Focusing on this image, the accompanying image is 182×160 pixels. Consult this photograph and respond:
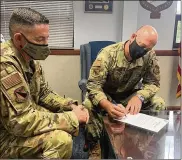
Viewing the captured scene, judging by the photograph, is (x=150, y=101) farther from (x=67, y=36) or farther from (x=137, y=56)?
(x=67, y=36)

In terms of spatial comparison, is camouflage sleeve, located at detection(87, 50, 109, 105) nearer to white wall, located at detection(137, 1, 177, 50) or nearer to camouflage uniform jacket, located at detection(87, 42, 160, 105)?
camouflage uniform jacket, located at detection(87, 42, 160, 105)

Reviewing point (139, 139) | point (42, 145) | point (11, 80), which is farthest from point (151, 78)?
point (11, 80)

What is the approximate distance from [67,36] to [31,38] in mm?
1563

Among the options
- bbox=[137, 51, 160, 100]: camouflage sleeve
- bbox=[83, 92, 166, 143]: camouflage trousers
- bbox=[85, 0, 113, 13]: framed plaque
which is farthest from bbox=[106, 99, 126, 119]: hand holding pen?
bbox=[85, 0, 113, 13]: framed plaque

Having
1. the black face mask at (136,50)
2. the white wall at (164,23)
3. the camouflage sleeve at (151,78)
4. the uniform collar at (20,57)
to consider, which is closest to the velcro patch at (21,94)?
the uniform collar at (20,57)

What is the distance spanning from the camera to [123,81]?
1.87 metres

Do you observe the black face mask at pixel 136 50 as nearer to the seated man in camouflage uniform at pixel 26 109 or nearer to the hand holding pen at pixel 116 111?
the hand holding pen at pixel 116 111

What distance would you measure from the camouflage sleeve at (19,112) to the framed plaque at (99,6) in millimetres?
1629

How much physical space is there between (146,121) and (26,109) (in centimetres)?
73

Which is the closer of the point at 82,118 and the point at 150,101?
the point at 82,118

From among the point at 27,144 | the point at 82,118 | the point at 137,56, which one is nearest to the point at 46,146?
the point at 27,144

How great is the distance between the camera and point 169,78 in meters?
2.75

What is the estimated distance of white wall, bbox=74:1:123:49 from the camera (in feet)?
8.25

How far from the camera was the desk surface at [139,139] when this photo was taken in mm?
1130
